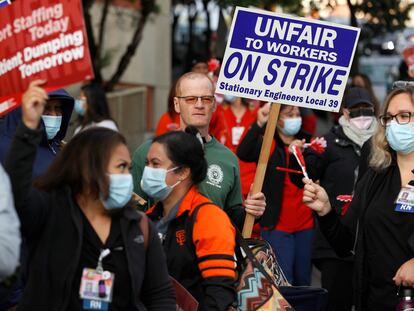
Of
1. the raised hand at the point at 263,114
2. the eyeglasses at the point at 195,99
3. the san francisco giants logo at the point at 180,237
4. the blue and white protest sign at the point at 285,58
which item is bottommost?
the san francisco giants logo at the point at 180,237

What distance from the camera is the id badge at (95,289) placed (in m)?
4.24

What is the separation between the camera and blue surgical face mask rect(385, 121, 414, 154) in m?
5.99

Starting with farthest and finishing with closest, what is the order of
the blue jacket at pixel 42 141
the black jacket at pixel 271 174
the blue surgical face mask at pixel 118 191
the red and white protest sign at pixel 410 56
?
the red and white protest sign at pixel 410 56 → the black jacket at pixel 271 174 → the blue jacket at pixel 42 141 → the blue surgical face mask at pixel 118 191

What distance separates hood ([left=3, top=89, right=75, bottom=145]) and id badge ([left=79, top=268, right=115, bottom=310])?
54.6 inches

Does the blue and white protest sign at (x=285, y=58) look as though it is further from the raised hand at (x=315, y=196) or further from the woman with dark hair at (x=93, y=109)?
the woman with dark hair at (x=93, y=109)

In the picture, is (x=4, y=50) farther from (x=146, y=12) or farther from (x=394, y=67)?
(x=394, y=67)

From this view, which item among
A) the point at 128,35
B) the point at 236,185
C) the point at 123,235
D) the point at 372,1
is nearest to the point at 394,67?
the point at 128,35

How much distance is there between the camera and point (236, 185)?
6301 millimetres

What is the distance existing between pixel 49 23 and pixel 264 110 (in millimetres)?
3923

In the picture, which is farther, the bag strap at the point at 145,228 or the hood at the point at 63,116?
the hood at the point at 63,116

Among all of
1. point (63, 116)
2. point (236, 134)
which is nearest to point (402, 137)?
A: point (63, 116)

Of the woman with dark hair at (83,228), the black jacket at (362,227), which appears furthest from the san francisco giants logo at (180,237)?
the black jacket at (362,227)

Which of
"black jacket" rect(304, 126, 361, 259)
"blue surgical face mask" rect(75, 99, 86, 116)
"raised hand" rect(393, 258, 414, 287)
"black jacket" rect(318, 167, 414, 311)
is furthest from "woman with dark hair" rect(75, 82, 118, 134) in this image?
"raised hand" rect(393, 258, 414, 287)

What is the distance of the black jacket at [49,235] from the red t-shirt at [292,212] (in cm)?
439
